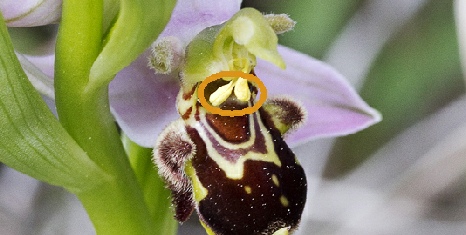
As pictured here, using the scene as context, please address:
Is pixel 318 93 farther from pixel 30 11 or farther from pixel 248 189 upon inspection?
pixel 30 11

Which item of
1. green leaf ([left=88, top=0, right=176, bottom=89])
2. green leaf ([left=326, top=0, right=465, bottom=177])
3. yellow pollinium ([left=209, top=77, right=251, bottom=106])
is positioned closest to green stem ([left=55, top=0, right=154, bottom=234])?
green leaf ([left=88, top=0, right=176, bottom=89])

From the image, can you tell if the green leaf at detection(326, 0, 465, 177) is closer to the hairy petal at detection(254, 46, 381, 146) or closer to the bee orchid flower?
the hairy petal at detection(254, 46, 381, 146)

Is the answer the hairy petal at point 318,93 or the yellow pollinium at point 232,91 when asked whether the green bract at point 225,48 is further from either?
the hairy petal at point 318,93

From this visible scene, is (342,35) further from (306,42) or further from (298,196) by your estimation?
(298,196)

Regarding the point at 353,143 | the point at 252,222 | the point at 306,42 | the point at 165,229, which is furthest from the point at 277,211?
the point at 353,143

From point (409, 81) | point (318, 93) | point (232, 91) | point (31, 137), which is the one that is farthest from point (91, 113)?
point (409, 81)

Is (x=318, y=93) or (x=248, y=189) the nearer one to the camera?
(x=248, y=189)
